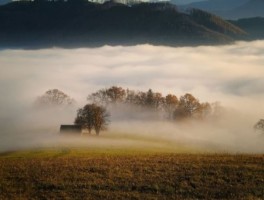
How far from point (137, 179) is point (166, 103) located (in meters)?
131

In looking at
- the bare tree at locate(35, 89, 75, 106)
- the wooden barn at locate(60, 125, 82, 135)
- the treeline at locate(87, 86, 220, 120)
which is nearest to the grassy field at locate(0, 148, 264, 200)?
the wooden barn at locate(60, 125, 82, 135)

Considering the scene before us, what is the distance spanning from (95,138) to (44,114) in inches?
2445

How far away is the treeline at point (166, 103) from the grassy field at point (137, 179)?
106 m

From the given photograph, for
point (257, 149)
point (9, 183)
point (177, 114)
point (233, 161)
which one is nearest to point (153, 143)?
point (257, 149)

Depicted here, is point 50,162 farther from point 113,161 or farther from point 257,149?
point 257,149

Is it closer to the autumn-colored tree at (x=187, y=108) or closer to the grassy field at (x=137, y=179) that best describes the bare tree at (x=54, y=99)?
the autumn-colored tree at (x=187, y=108)

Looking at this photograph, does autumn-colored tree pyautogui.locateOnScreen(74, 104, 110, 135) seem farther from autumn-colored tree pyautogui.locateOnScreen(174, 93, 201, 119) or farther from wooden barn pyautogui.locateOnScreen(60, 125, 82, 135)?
autumn-colored tree pyautogui.locateOnScreen(174, 93, 201, 119)

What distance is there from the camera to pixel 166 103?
178m

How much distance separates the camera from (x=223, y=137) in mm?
137625

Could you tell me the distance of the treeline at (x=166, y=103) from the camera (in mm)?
165000

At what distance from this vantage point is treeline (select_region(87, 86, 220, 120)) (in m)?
165

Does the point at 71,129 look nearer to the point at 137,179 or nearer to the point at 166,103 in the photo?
the point at 166,103

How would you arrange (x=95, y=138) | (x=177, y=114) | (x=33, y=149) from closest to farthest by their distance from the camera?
(x=33, y=149) < (x=95, y=138) < (x=177, y=114)

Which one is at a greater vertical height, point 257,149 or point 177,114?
point 177,114
